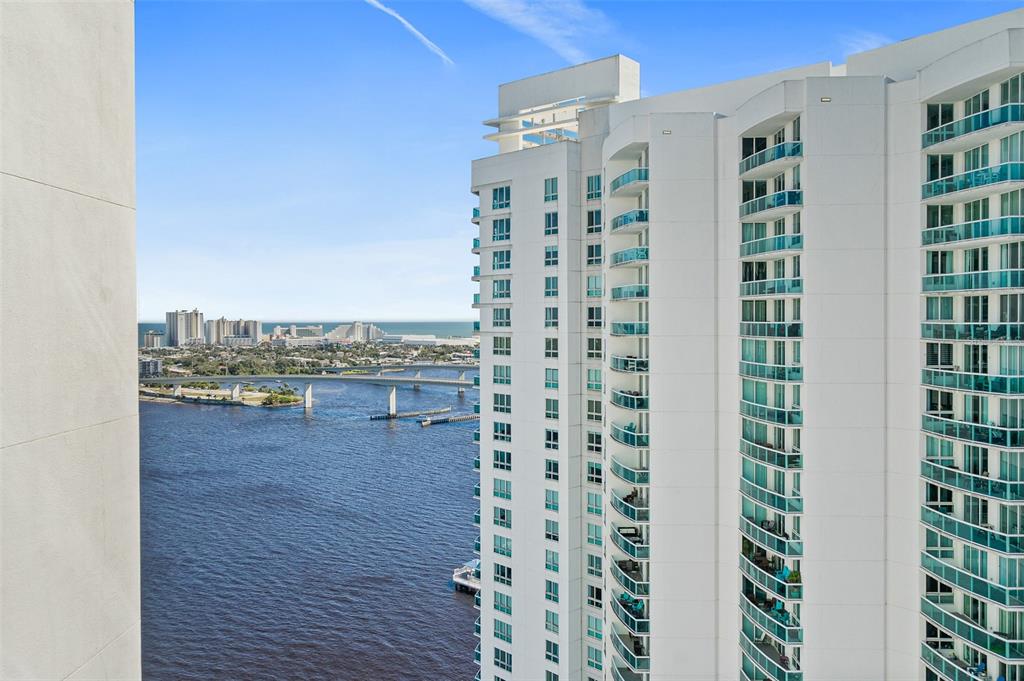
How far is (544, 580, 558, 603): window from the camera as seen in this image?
26.0 meters

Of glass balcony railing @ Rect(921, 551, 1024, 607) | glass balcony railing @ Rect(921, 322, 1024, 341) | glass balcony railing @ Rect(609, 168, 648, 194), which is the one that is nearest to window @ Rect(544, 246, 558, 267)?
glass balcony railing @ Rect(609, 168, 648, 194)

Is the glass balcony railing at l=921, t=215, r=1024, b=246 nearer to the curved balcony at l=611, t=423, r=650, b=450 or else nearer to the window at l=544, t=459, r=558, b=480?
the curved balcony at l=611, t=423, r=650, b=450

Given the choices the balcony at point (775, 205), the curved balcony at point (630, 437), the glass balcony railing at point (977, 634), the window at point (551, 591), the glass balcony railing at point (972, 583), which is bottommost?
the window at point (551, 591)

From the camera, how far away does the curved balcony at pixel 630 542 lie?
71.3 feet

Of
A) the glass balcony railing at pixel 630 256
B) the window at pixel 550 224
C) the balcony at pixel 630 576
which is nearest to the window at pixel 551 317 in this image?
the window at pixel 550 224

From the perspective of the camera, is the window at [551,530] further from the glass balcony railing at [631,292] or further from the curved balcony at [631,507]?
the glass balcony railing at [631,292]

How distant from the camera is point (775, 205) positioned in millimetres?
18984

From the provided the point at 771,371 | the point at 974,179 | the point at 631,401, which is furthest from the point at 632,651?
the point at 974,179

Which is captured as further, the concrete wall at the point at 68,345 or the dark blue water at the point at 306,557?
the dark blue water at the point at 306,557

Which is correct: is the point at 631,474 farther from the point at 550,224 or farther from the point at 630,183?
the point at 550,224

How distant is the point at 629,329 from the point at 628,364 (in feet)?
3.75

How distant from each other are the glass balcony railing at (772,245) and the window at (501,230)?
9.95m

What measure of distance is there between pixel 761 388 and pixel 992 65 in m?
9.31

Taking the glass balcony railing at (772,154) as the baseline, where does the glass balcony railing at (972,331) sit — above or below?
below
